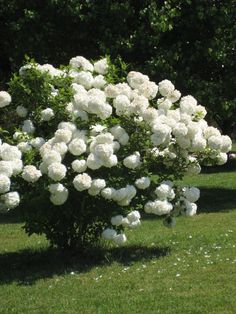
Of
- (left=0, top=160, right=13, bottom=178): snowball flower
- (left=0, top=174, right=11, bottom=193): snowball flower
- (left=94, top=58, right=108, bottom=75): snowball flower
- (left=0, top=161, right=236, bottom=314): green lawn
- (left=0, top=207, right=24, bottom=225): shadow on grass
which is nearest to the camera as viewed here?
(left=0, top=161, right=236, bottom=314): green lawn

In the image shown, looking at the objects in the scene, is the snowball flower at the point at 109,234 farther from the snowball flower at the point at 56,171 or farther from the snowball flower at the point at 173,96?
the snowball flower at the point at 173,96

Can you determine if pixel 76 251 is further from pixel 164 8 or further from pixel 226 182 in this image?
pixel 226 182

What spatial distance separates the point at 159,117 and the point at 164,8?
18.8 ft

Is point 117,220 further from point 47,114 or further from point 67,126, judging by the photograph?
point 47,114

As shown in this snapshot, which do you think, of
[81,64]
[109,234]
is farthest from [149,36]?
[109,234]

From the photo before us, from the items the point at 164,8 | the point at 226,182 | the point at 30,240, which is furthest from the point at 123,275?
the point at 226,182

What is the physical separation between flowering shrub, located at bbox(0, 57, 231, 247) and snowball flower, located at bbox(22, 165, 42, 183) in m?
0.01

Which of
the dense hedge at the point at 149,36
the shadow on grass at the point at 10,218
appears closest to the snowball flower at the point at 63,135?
the shadow on grass at the point at 10,218

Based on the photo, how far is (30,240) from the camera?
10.3 m

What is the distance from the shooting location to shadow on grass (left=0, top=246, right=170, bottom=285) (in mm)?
7652

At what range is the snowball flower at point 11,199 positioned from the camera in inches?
282

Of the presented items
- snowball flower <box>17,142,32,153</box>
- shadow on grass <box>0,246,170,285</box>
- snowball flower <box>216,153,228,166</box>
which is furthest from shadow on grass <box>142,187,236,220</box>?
snowball flower <box>17,142,32,153</box>

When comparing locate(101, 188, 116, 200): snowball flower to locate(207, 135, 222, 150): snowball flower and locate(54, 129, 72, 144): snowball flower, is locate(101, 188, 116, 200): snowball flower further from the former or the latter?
locate(207, 135, 222, 150): snowball flower

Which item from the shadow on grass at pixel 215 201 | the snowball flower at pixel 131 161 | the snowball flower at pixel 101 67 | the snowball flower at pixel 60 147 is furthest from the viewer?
the shadow on grass at pixel 215 201
